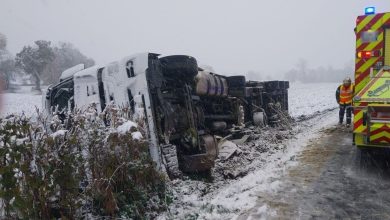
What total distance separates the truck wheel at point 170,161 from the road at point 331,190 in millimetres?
1344

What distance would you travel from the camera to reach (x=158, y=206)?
4.09 metres

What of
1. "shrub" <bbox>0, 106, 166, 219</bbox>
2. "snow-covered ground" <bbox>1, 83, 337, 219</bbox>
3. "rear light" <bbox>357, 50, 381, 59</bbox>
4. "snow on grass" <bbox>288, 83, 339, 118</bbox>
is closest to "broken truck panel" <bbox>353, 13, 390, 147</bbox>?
"rear light" <bbox>357, 50, 381, 59</bbox>

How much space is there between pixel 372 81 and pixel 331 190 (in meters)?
2.22

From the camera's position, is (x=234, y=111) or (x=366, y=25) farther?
(x=234, y=111)

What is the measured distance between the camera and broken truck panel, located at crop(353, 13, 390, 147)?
5246 mm

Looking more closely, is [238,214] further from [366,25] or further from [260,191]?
[366,25]

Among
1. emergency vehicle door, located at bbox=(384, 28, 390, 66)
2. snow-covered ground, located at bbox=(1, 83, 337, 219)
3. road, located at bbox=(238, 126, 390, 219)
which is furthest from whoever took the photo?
emergency vehicle door, located at bbox=(384, 28, 390, 66)

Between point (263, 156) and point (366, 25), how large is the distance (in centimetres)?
318

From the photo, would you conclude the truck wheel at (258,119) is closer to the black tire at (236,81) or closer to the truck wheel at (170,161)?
the black tire at (236,81)

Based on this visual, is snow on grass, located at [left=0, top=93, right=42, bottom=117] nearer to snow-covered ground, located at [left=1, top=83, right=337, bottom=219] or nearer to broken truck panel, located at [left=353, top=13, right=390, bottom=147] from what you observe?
snow-covered ground, located at [left=1, top=83, right=337, bottom=219]

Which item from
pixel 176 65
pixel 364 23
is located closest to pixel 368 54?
pixel 364 23

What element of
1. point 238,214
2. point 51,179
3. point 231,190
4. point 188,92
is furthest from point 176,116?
point 51,179

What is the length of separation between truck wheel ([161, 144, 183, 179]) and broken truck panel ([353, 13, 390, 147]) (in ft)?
9.76

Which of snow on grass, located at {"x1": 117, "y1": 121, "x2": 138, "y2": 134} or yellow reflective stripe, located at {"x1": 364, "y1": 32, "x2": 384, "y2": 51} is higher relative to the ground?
yellow reflective stripe, located at {"x1": 364, "y1": 32, "x2": 384, "y2": 51}
